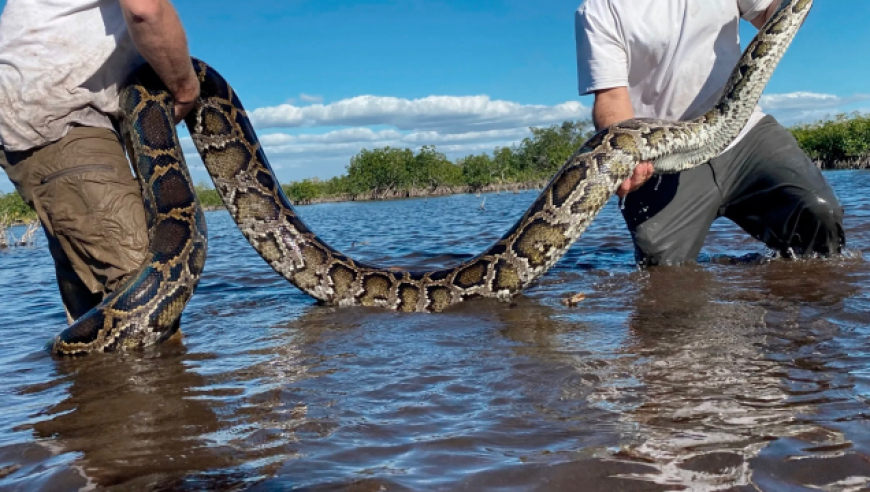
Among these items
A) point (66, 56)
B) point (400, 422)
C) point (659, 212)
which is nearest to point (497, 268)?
point (659, 212)

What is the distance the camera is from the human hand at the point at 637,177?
6.72 meters

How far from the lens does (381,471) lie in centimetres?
274

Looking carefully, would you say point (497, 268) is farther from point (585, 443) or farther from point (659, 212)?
point (585, 443)

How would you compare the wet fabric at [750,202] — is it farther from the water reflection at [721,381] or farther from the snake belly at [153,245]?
the snake belly at [153,245]

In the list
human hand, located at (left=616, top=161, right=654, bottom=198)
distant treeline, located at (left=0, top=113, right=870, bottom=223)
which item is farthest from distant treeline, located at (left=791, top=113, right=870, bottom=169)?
human hand, located at (left=616, top=161, right=654, bottom=198)

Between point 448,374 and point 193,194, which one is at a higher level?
point 193,194

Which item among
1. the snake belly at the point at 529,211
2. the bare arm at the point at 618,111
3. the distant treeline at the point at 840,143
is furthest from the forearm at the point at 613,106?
the distant treeline at the point at 840,143

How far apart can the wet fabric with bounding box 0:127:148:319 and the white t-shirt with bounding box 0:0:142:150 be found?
0.62 feet

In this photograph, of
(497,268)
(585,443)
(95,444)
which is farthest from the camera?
(497,268)

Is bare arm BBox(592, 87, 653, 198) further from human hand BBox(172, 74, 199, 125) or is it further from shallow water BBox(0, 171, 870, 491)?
human hand BBox(172, 74, 199, 125)

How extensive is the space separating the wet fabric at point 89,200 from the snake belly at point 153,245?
0.51ft

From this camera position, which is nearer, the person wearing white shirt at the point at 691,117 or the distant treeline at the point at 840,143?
the person wearing white shirt at the point at 691,117

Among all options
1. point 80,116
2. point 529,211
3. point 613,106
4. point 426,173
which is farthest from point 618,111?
point 426,173

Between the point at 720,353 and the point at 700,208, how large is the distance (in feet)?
11.8
